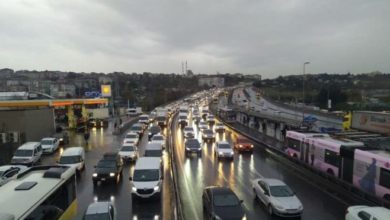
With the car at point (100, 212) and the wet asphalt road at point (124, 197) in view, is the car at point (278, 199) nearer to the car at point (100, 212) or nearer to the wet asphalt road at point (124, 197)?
the wet asphalt road at point (124, 197)

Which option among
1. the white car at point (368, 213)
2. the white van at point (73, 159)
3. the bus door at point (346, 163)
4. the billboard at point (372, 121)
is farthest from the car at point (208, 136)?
the white car at point (368, 213)

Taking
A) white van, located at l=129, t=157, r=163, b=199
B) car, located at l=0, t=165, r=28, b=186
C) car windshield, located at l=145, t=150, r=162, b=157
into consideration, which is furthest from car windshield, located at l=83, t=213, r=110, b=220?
car windshield, located at l=145, t=150, r=162, b=157

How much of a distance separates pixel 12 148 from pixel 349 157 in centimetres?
2866

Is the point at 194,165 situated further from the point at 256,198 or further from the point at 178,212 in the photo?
the point at 178,212

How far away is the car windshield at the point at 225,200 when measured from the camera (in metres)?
14.6

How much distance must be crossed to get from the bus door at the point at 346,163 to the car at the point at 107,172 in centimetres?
1336

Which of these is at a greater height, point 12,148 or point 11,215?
point 11,215

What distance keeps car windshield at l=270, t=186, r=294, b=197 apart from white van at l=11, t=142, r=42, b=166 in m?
19.3

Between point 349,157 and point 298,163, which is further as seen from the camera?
point 298,163

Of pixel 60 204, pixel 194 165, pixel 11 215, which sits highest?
pixel 11 215

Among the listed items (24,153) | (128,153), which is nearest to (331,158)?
(128,153)

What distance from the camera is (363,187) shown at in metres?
18.5

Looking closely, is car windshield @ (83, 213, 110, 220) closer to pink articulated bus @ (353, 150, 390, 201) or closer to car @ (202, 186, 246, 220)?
car @ (202, 186, 246, 220)

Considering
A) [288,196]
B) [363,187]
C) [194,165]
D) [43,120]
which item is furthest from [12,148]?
[363,187]
